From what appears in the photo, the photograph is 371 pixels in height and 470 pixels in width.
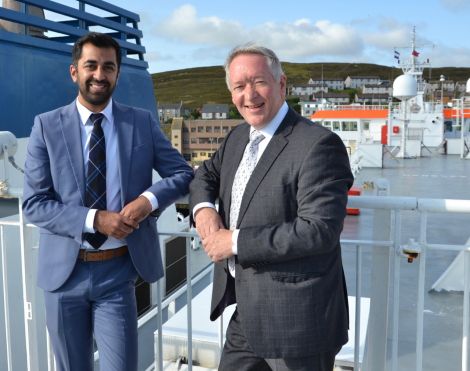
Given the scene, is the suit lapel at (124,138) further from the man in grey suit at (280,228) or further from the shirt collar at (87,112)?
the man in grey suit at (280,228)

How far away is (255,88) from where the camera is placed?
6.00ft

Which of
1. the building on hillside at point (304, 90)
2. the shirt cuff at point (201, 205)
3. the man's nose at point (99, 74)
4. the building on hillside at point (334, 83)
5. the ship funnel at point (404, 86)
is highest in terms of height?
the building on hillside at point (334, 83)

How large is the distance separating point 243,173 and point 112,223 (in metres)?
0.61

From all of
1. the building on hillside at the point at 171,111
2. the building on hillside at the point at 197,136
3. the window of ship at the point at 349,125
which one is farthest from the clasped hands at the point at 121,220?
the building on hillside at the point at 171,111

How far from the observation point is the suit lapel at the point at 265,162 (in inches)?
70.7

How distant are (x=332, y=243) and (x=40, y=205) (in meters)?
1.27

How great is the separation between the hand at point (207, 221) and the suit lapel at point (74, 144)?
56cm

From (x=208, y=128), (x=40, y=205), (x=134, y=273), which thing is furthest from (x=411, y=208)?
(x=208, y=128)

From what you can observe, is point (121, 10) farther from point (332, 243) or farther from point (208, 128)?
point (208, 128)

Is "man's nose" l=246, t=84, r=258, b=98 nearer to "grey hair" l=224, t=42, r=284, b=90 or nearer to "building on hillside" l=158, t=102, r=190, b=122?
"grey hair" l=224, t=42, r=284, b=90

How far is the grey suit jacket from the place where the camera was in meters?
1.67

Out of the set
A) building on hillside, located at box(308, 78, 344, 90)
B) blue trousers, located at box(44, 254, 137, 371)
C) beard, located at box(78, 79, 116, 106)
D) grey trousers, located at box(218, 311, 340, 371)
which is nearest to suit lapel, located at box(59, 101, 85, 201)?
beard, located at box(78, 79, 116, 106)

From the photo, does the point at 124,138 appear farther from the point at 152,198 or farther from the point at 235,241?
the point at 235,241

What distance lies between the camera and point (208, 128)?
79.4 meters
